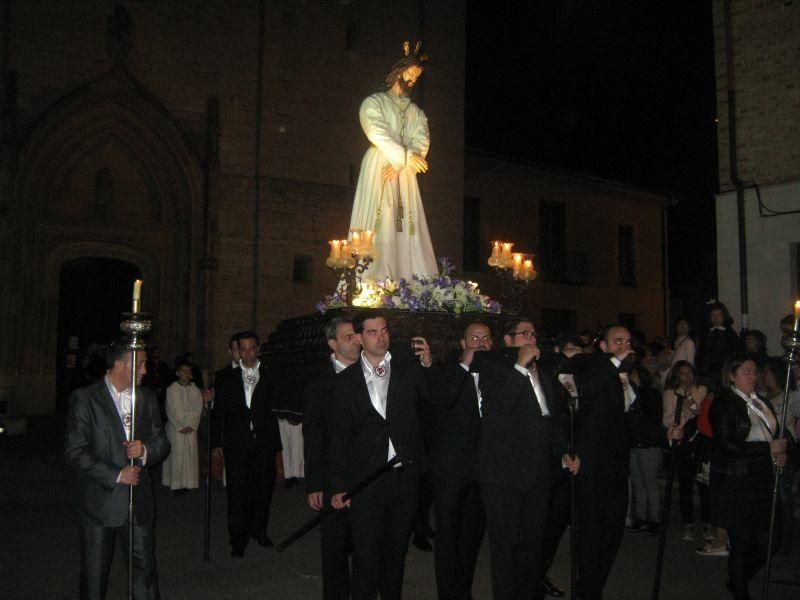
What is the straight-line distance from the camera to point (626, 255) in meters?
30.9

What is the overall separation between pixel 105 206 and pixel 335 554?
48.8 feet

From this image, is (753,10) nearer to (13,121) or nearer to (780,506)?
(780,506)

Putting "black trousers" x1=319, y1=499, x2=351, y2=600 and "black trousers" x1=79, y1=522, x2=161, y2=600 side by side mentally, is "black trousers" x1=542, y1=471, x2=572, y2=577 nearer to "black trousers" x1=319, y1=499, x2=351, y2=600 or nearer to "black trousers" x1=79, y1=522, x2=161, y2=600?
"black trousers" x1=319, y1=499, x2=351, y2=600

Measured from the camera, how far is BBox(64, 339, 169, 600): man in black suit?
4.70m

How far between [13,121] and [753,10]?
1473 centimetres

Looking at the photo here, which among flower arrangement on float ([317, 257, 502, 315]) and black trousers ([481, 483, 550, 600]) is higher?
flower arrangement on float ([317, 257, 502, 315])

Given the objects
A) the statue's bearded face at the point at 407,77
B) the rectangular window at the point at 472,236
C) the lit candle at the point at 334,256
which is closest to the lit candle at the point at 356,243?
the lit candle at the point at 334,256

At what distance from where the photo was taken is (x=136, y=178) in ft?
60.2

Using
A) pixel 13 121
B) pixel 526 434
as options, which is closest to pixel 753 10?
pixel 526 434

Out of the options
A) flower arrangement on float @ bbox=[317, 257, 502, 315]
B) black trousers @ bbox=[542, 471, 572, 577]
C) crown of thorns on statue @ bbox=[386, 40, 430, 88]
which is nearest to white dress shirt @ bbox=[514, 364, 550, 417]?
black trousers @ bbox=[542, 471, 572, 577]

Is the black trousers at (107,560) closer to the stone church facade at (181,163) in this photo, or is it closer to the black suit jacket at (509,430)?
the black suit jacket at (509,430)

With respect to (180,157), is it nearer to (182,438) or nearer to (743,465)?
(182,438)

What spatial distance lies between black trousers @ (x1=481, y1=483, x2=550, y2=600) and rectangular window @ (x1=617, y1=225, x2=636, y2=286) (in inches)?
1050

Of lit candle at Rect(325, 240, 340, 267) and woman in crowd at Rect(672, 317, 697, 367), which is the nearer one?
lit candle at Rect(325, 240, 340, 267)
